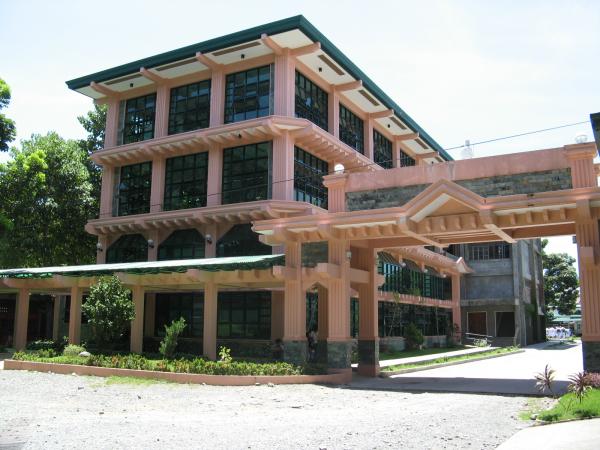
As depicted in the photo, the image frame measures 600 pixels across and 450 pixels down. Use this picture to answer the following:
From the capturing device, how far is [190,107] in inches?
1211

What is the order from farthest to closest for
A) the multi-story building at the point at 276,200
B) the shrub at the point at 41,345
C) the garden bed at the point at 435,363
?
the shrub at the point at 41,345
the garden bed at the point at 435,363
the multi-story building at the point at 276,200

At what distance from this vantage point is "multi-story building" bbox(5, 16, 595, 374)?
1838 cm

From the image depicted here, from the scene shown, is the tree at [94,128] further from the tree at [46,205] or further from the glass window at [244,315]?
the glass window at [244,315]

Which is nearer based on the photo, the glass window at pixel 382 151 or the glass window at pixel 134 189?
the glass window at pixel 134 189

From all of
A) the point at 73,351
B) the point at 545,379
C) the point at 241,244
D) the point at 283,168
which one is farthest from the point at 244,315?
the point at 545,379

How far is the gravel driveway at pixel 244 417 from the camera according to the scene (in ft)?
31.1

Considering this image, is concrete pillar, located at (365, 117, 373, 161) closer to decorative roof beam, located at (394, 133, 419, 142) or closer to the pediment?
decorative roof beam, located at (394, 133, 419, 142)

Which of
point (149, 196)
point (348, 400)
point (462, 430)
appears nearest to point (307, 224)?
point (348, 400)

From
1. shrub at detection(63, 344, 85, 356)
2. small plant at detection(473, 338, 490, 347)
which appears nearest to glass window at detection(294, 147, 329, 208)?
shrub at detection(63, 344, 85, 356)

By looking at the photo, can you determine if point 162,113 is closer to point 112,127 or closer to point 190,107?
point 190,107

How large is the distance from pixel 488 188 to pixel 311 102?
1388 centimetres

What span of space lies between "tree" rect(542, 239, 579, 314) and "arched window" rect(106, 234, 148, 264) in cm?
4874

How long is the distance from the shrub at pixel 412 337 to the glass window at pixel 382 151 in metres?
10.2

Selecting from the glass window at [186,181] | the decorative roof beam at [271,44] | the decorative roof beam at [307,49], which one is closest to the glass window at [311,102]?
the decorative roof beam at [307,49]
